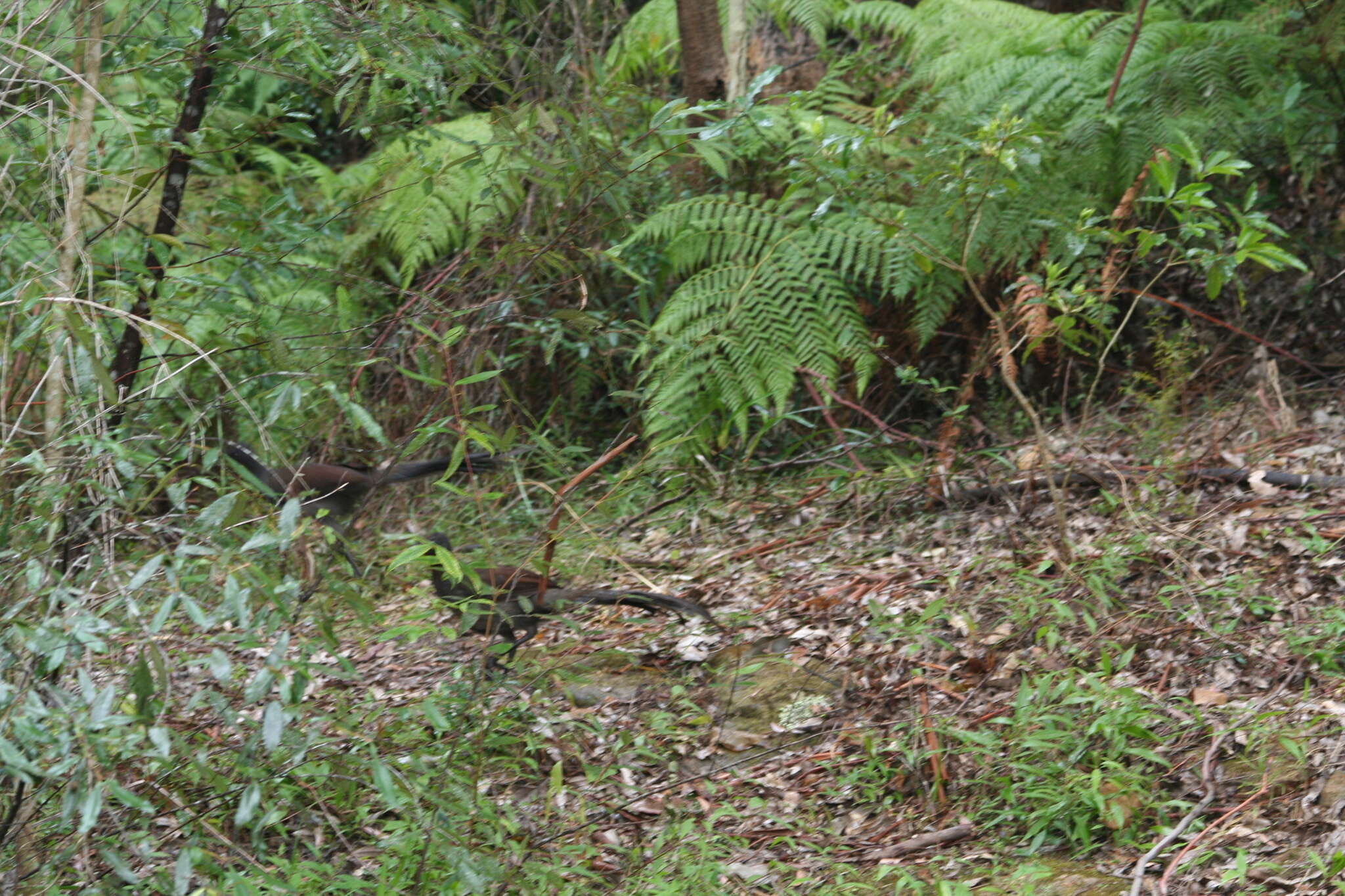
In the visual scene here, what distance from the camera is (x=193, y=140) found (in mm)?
2891

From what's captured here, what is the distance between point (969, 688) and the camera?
318 centimetres

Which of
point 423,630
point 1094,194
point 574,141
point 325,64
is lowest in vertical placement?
point 423,630

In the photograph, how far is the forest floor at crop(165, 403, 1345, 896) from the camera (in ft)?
8.53

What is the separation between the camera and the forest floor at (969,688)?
8.53 ft

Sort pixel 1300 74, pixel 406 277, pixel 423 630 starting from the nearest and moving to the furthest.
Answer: pixel 423 630 → pixel 1300 74 → pixel 406 277

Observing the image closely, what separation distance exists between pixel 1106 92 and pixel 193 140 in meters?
3.37

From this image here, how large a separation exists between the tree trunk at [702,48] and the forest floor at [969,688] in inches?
79.8

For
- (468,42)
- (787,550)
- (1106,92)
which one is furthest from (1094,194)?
(468,42)

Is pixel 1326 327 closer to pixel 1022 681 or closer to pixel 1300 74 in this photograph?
pixel 1300 74

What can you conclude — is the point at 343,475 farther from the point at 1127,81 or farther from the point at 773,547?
the point at 1127,81

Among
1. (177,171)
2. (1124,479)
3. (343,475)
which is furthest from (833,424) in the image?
(177,171)

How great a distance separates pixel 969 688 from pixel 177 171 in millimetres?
2672

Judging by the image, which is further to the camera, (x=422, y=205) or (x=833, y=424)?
(x=422, y=205)

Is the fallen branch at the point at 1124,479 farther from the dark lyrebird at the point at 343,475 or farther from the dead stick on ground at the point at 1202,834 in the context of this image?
the dark lyrebird at the point at 343,475
